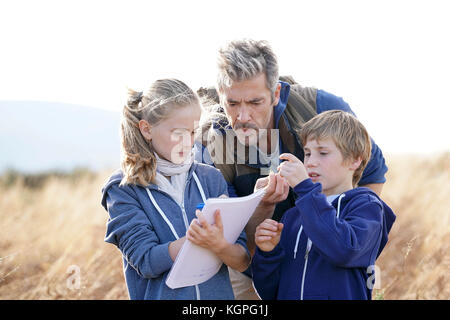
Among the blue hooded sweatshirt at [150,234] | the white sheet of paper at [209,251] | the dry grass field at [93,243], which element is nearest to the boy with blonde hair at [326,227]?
the white sheet of paper at [209,251]

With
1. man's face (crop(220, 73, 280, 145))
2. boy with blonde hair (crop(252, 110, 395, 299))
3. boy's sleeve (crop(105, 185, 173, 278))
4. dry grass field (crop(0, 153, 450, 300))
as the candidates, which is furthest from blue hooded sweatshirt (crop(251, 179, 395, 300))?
dry grass field (crop(0, 153, 450, 300))

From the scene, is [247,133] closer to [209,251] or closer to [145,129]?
[145,129]

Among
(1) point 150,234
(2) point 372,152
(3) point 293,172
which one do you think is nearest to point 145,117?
(1) point 150,234

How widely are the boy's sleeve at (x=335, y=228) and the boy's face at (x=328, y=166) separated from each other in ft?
0.76

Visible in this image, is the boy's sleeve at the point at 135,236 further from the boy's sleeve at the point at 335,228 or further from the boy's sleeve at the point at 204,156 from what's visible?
the boy's sleeve at the point at 204,156

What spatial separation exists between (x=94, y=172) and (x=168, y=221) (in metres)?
8.41

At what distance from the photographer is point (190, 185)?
3.09 m

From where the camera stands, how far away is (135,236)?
282cm

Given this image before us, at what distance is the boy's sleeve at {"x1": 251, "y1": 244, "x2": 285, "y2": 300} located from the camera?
2.97 m

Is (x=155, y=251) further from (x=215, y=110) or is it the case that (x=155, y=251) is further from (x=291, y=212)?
(x=215, y=110)

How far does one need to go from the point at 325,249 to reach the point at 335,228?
12 centimetres

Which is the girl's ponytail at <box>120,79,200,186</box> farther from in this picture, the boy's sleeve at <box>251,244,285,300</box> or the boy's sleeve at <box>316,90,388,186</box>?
the boy's sleeve at <box>316,90,388,186</box>

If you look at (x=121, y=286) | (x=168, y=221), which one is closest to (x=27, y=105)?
(x=121, y=286)

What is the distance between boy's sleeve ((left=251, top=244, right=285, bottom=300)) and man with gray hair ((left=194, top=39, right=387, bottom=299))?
0.33 meters
